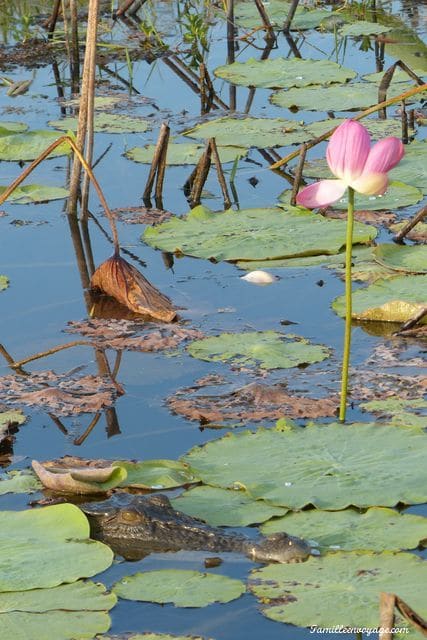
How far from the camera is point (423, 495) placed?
3.47 m

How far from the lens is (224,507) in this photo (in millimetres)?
3551

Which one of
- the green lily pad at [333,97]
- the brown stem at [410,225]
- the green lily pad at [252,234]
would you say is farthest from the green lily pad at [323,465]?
the green lily pad at [333,97]

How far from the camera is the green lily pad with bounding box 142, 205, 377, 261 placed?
584 cm

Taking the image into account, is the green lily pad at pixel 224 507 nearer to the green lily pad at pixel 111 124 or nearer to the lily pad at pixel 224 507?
the lily pad at pixel 224 507

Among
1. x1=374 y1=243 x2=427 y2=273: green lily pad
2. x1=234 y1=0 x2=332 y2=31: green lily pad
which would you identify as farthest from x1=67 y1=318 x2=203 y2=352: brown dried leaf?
x1=234 y1=0 x2=332 y2=31: green lily pad

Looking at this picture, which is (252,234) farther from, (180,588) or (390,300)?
(180,588)

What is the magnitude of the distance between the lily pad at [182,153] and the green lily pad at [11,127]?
0.98 metres

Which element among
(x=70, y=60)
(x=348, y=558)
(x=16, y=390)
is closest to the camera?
(x=348, y=558)

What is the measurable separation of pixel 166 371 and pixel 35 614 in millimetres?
1840

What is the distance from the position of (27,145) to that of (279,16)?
5013 mm

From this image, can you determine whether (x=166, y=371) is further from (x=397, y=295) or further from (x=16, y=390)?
(x=397, y=295)

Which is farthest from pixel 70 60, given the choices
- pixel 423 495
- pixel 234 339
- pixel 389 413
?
pixel 423 495

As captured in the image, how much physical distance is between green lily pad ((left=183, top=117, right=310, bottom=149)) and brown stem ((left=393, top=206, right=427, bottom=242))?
5.70ft

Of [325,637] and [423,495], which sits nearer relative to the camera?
[325,637]
